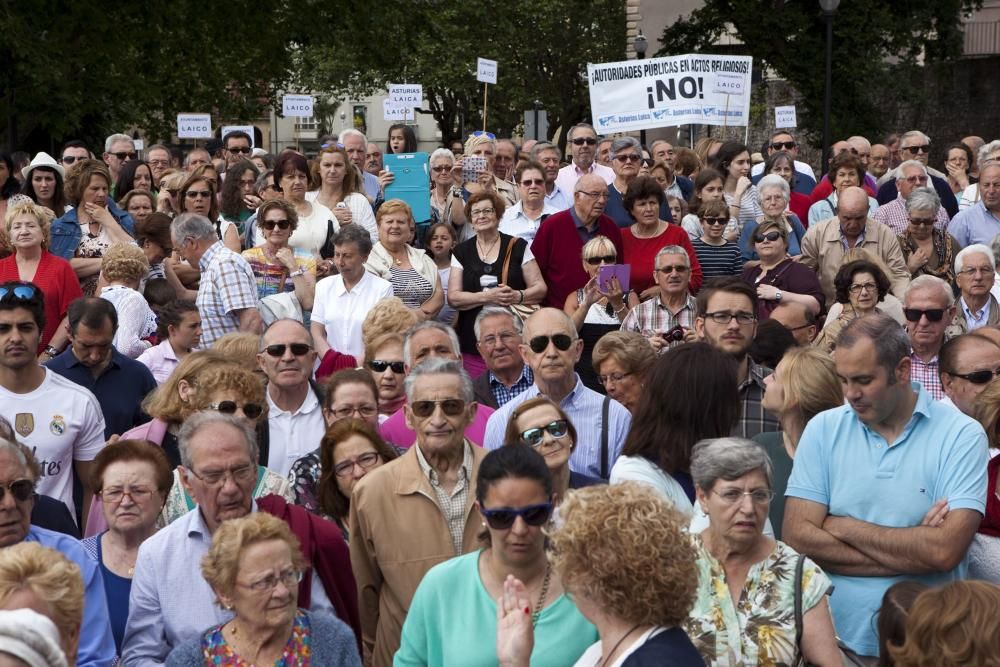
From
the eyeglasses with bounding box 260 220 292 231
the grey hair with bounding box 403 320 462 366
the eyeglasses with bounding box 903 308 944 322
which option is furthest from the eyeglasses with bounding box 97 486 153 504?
the eyeglasses with bounding box 260 220 292 231

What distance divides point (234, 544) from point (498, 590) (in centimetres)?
81

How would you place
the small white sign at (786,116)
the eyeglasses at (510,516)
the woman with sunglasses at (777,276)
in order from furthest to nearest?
the small white sign at (786,116) < the woman with sunglasses at (777,276) < the eyeglasses at (510,516)

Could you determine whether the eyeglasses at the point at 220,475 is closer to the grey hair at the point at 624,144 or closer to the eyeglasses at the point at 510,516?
the eyeglasses at the point at 510,516

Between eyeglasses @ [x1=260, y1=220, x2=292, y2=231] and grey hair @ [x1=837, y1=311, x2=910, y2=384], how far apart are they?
5341 millimetres

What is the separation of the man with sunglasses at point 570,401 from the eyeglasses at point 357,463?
62 cm

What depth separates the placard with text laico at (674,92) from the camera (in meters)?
16.1

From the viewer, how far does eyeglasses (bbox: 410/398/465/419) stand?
5.70m

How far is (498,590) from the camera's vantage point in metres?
4.49

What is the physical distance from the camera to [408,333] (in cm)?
744

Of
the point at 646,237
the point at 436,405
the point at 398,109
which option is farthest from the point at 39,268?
the point at 398,109

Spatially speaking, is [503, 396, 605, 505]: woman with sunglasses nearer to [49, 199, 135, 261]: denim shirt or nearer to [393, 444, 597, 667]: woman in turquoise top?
[393, 444, 597, 667]: woman in turquoise top

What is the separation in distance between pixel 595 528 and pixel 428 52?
4982 centimetres

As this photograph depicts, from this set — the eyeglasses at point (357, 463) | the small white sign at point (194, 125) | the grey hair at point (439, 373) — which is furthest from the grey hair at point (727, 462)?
the small white sign at point (194, 125)

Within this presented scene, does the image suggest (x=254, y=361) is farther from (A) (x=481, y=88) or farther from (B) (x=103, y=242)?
(A) (x=481, y=88)
